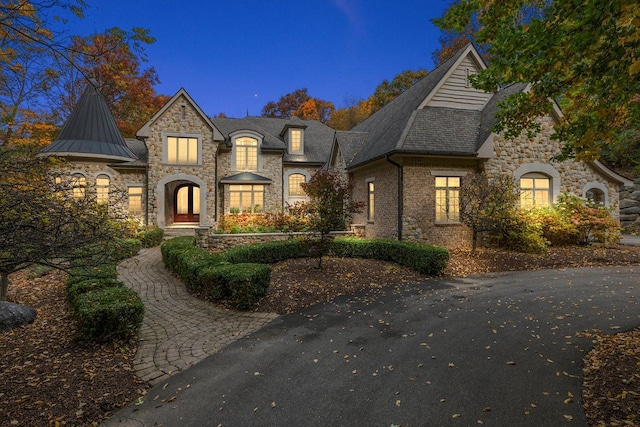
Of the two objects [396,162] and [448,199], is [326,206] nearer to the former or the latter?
[396,162]

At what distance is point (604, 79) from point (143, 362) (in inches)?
282

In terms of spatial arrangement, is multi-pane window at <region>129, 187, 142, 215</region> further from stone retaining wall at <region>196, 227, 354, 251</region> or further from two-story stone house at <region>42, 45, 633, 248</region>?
stone retaining wall at <region>196, 227, 354, 251</region>

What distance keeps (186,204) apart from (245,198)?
329 inches

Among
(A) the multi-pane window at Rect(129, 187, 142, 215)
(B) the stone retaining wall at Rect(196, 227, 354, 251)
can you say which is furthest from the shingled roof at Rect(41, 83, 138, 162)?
(A) the multi-pane window at Rect(129, 187, 142, 215)

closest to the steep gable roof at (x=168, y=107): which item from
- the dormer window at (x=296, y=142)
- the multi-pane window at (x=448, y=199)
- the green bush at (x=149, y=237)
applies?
the dormer window at (x=296, y=142)

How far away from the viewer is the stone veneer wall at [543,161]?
12.5m

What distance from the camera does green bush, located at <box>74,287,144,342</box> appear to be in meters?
4.47

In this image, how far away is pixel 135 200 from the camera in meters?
18.7

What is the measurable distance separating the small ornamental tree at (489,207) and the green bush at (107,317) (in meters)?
10.4

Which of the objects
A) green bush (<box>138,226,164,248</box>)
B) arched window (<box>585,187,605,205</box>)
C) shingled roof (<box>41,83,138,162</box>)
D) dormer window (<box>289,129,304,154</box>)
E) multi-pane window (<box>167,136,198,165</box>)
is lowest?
green bush (<box>138,226,164,248</box>)

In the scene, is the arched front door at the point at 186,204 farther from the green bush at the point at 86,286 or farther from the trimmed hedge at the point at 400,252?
the green bush at the point at 86,286

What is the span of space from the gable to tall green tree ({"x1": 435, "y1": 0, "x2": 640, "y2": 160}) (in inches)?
354

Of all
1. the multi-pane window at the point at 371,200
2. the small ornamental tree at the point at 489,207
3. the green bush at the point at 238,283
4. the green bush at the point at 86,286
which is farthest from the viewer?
the multi-pane window at the point at 371,200

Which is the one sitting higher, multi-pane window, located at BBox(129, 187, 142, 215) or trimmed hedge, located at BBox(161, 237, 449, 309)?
multi-pane window, located at BBox(129, 187, 142, 215)
